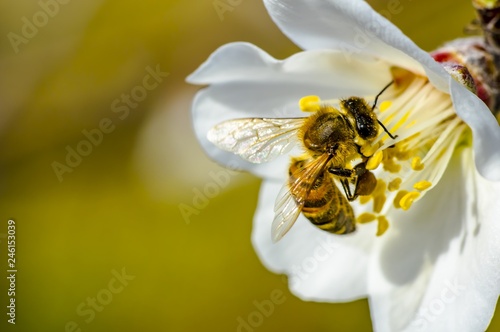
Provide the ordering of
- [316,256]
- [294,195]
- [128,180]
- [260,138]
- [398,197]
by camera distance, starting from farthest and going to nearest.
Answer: [128,180], [316,256], [398,197], [260,138], [294,195]


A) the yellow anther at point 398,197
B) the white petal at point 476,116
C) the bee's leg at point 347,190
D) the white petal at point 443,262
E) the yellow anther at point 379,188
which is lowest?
the white petal at point 443,262

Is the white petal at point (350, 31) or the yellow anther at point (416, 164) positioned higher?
the white petal at point (350, 31)

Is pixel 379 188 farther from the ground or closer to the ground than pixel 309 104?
closer to the ground

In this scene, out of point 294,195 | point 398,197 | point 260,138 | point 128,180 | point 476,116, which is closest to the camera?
point 476,116

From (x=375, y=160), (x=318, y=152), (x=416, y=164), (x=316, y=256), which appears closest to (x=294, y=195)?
(x=318, y=152)

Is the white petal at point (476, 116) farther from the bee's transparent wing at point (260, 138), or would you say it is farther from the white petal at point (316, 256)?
the white petal at point (316, 256)

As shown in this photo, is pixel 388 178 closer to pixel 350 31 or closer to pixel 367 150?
pixel 367 150

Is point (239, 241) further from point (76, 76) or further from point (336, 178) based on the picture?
point (336, 178)

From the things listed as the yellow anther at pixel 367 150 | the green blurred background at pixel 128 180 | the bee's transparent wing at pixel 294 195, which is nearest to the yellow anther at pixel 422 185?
the yellow anther at pixel 367 150

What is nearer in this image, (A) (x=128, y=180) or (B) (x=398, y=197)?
(B) (x=398, y=197)
